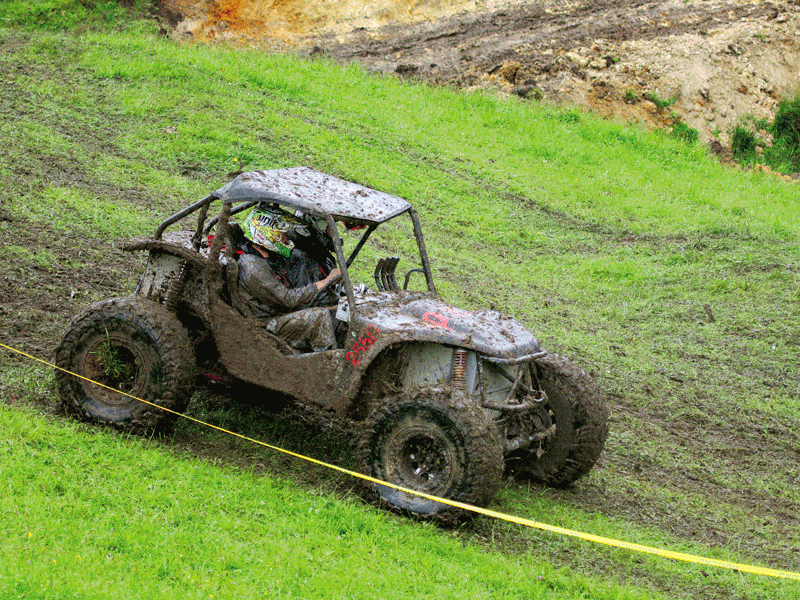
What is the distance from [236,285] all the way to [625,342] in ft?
20.0

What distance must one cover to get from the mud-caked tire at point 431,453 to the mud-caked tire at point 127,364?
1.42 meters

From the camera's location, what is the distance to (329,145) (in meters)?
16.0

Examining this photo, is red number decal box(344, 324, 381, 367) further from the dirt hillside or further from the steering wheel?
the dirt hillside

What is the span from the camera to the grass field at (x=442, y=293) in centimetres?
477

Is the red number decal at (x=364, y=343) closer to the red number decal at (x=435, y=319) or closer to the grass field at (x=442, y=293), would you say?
the red number decal at (x=435, y=319)

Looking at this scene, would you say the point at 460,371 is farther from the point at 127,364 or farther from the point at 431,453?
the point at 127,364

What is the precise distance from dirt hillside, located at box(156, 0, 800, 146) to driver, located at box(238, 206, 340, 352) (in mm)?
15850

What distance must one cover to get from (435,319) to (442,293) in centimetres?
517

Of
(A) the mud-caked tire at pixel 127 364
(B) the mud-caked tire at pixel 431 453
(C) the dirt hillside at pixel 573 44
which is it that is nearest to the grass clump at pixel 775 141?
(C) the dirt hillside at pixel 573 44

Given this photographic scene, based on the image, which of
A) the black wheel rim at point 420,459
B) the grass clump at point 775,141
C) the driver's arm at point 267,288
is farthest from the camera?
the grass clump at point 775,141

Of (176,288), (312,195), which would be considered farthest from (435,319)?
(176,288)

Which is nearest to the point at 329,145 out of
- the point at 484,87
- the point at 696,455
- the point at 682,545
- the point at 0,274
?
the point at 484,87

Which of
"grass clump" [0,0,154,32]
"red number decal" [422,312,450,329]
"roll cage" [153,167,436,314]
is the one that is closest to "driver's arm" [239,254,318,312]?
"roll cage" [153,167,436,314]

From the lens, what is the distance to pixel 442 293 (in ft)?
36.6
